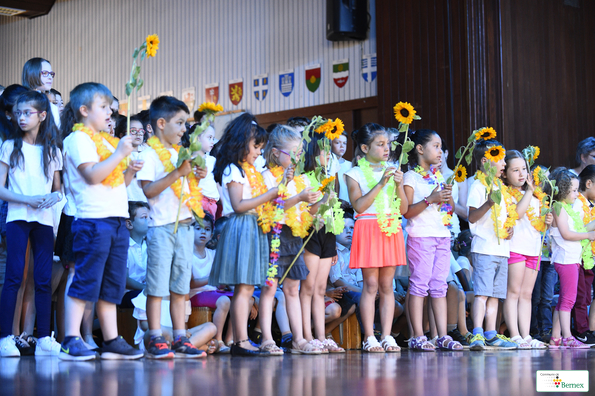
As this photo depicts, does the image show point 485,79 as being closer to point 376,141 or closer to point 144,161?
point 376,141

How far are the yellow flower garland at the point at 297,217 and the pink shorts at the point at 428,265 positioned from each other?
2.31 feet

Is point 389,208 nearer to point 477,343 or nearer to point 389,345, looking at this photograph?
point 389,345

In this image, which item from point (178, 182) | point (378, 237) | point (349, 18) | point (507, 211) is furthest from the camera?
point (349, 18)

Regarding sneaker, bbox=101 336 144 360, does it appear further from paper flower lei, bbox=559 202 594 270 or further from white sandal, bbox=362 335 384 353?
paper flower lei, bbox=559 202 594 270

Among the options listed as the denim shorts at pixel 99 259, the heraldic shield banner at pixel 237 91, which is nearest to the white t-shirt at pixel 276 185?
the denim shorts at pixel 99 259

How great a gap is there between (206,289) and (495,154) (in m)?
1.85

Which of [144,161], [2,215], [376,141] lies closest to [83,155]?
[144,161]

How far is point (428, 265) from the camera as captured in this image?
12.9 feet

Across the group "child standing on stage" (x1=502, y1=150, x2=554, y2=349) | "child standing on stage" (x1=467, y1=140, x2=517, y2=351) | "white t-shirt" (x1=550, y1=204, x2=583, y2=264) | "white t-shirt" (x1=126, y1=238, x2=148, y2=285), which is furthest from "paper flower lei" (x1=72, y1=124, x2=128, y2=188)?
"white t-shirt" (x1=550, y1=204, x2=583, y2=264)

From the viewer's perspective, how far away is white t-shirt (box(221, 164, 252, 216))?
3357 mm

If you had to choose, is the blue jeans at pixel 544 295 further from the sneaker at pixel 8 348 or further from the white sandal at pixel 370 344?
the sneaker at pixel 8 348

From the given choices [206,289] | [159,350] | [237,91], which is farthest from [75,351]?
[237,91]

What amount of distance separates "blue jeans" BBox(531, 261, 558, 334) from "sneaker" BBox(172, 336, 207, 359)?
267cm

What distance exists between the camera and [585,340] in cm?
462
